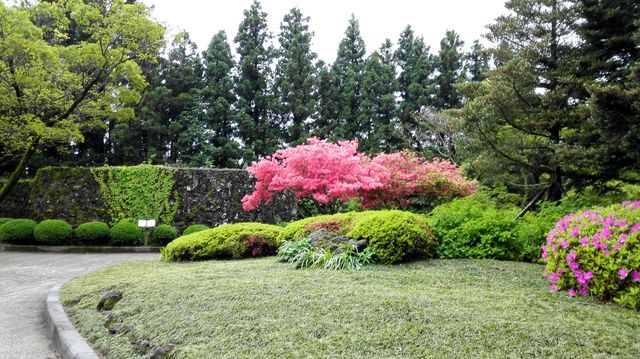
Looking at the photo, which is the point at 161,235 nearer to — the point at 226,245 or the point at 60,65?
the point at 60,65

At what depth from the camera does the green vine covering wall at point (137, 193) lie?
13773 mm

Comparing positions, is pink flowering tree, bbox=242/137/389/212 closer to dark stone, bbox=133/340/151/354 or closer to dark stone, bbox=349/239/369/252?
dark stone, bbox=349/239/369/252

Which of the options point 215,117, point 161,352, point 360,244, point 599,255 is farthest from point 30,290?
point 215,117

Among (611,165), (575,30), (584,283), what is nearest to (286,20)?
(575,30)

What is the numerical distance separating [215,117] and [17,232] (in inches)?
507

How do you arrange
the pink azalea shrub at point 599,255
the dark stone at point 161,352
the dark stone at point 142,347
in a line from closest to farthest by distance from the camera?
the dark stone at point 161,352, the dark stone at point 142,347, the pink azalea shrub at point 599,255

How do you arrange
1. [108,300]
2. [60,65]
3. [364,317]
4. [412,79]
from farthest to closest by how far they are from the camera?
[412,79] < [60,65] < [108,300] < [364,317]

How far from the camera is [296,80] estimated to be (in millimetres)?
24656

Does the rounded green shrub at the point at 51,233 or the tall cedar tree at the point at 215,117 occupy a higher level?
the tall cedar tree at the point at 215,117

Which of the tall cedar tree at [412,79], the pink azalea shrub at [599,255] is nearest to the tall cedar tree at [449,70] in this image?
the tall cedar tree at [412,79]

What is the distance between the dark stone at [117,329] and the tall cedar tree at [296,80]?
66.1ft

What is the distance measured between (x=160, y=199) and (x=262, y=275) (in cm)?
1004

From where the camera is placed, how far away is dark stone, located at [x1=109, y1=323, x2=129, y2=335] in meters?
3.68

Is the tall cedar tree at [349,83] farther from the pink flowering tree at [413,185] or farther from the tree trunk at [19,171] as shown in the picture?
the tree trunk at [19,171]
